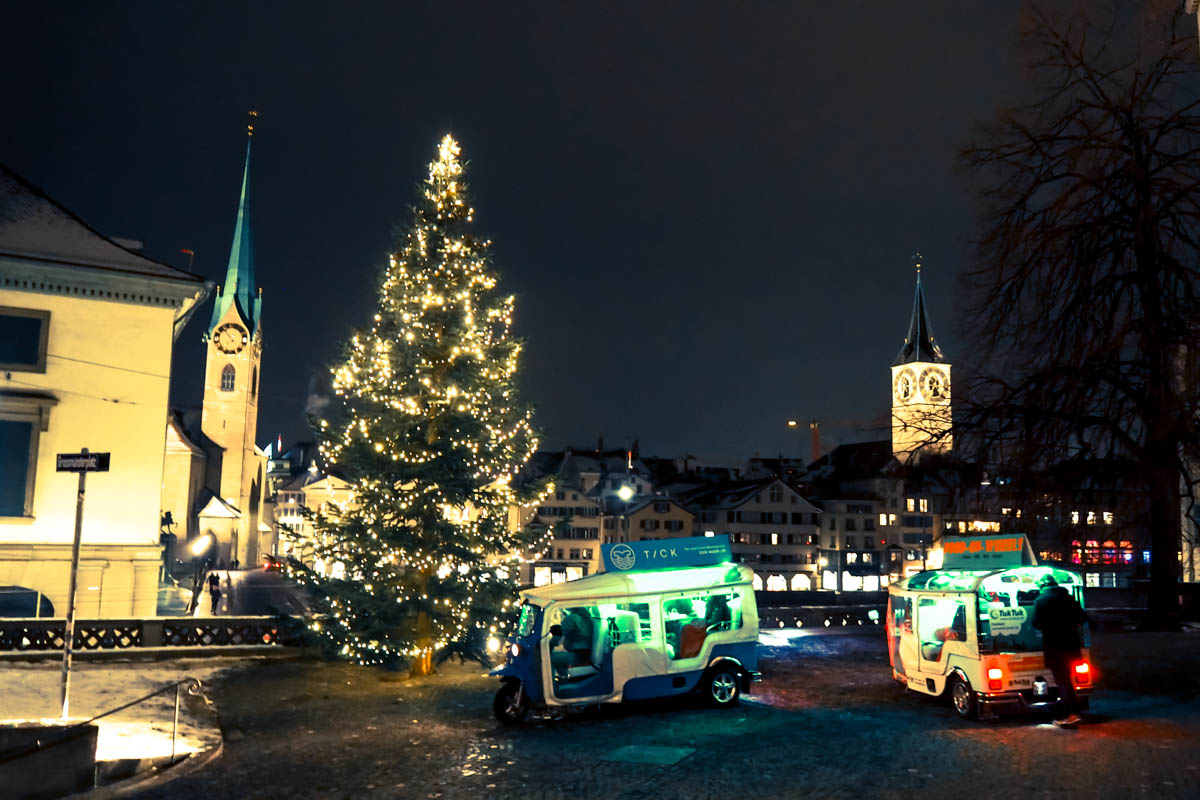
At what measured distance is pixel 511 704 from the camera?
48.2ft

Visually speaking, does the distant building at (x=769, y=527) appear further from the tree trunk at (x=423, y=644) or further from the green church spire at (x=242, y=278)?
the tree trunk at (x=423, y=644)

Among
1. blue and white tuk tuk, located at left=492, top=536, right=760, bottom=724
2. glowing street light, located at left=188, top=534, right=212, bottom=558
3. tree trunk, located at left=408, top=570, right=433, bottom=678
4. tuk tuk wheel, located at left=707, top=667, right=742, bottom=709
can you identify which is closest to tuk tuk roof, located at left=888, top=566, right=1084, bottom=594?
blue and white tuk tuk, located at left=492, top=536, right=760, bottom=724

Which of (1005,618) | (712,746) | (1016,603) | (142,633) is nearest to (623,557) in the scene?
(712,746)

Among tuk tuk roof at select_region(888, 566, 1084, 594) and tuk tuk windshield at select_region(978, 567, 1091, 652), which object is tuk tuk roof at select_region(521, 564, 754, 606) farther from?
tuk tuk windshield at select_region(978, 567, 1091, 652)

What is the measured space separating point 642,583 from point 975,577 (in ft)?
16.4

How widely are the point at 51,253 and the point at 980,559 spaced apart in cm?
2552

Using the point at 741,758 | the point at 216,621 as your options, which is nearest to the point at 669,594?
the point at 741,758

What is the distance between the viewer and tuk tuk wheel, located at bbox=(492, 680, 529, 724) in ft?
48.0

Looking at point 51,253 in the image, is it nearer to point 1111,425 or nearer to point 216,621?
point 216,621

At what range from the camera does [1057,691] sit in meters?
13.7

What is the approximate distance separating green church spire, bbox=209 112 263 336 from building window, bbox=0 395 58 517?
78.0 m

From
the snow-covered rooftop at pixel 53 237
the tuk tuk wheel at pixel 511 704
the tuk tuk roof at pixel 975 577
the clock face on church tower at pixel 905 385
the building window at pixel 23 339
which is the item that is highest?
the clock face on church tower at pixel 905 385

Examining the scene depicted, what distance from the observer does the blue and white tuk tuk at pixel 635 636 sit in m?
14.8

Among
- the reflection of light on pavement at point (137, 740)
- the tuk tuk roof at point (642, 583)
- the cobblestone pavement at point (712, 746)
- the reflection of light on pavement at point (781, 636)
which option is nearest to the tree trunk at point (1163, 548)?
the cobblestone pavement at point (712, 746)
